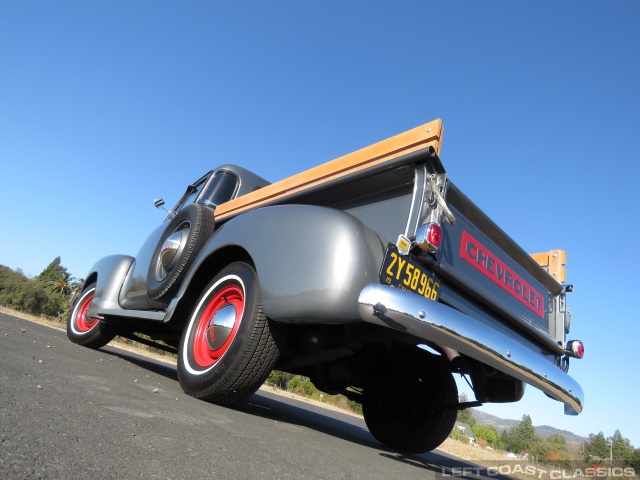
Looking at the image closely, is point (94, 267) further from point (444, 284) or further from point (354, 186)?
point (444, 284)

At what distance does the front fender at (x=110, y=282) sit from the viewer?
495 centimetres

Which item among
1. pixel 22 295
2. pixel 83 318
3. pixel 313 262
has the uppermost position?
pixel 22 295

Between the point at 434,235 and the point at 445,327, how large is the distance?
0.49 m

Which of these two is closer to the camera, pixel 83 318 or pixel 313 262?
pixel 313 262

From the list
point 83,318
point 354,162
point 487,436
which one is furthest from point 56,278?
point 354,162

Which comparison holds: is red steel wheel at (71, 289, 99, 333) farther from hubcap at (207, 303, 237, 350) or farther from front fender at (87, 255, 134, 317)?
hubcap at (207, 303, 237, 350)

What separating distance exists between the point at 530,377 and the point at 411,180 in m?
1.22

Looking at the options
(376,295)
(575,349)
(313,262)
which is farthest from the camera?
(575,349)

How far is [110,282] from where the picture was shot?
5129 mm

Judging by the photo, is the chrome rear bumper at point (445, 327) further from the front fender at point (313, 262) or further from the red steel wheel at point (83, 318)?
the red steel wheel at point (83, 318)

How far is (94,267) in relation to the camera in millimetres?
5871

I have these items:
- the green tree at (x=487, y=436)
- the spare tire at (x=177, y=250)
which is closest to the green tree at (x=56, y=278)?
the green tree at (x=487, y=436)

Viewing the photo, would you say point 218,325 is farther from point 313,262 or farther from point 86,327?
point 86,327

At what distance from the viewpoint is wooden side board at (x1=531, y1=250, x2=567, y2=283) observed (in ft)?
11.5
